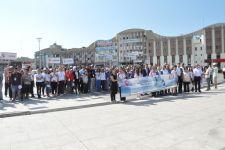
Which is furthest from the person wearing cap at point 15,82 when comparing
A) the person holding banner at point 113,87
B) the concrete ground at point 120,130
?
the person holding banner at point 113,87

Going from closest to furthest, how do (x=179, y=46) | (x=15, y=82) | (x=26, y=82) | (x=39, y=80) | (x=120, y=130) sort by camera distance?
(x=120, y=130) < (x=15, y=82) < (x=26, y=82) < (x=39, y=80) < (x=179, y=46)

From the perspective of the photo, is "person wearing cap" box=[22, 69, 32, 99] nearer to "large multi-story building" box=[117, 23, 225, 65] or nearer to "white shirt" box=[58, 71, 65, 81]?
"white shirt" box=[58, 71, 65, 81]

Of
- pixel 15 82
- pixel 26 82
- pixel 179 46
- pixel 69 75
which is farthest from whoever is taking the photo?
pixel 179 46

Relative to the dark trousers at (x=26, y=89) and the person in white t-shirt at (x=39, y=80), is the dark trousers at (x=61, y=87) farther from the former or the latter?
the dark trousers at (x=26, y=89)

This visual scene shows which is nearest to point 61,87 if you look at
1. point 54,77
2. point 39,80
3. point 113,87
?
point 54,77

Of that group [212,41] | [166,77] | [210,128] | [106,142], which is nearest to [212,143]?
[210,128]

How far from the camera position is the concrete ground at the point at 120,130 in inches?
282

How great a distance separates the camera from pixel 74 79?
19.3 m

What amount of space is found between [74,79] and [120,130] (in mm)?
11010

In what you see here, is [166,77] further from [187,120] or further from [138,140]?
[138,140]

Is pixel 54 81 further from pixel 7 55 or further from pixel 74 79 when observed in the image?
pixel 7 55

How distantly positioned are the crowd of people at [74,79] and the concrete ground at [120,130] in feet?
16.5

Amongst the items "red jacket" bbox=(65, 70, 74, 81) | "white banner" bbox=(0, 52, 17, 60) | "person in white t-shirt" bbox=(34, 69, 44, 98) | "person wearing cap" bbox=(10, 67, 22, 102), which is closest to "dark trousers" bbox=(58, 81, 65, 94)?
"red jacket" bbox=(65, 70, 74, 81)

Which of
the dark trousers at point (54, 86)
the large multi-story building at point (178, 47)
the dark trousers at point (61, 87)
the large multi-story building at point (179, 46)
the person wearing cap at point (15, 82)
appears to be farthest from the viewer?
the large multi-story building at point (179, 46)
